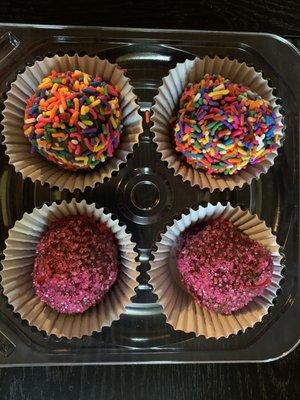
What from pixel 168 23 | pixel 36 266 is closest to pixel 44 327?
pixel 36 266

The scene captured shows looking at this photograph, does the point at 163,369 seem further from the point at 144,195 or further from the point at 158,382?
the point at 144,195

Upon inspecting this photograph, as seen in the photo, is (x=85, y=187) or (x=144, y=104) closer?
(x=85, y=187)

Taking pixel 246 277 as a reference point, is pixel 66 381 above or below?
below

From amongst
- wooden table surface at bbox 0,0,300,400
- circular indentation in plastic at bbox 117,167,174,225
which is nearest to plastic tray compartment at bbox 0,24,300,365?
circular indentation in plastic at bbox 117,167,174,225

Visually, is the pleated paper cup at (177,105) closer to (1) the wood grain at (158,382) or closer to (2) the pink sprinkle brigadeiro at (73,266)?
(2) the pink sprinkle brigadeiro at (73,266)

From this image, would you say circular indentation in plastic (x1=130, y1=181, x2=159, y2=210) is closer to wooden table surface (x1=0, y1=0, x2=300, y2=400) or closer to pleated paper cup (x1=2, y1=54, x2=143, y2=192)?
pleated paper cup (x1=2, y1=54, x2=143, y2=192)

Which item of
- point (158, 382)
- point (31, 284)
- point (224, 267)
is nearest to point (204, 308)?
point (224, 267)

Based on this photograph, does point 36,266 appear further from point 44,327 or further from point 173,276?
point 173,276
